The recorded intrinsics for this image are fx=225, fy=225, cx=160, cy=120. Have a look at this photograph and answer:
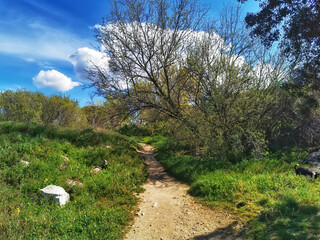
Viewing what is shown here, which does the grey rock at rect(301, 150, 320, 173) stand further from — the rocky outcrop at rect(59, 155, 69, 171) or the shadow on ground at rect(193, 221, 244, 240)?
the rocky outcrop at rect(59, 155, 69, 171)

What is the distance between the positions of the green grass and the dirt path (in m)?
0.37

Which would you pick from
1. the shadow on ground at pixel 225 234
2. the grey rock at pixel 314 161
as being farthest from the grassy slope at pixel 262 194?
the grey rock at pixel 314 161

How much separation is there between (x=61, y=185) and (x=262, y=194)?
17.6ft

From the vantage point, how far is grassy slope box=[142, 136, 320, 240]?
4238mm

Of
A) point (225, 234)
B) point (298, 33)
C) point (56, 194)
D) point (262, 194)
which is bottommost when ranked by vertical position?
point (225, 234)

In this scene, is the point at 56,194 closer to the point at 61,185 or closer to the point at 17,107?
the point at 61,185

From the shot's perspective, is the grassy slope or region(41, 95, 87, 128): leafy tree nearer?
the grassy slope

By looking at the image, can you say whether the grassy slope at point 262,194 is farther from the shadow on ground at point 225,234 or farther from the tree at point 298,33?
the tree at point 298,33

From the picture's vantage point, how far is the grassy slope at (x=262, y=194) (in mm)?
4238

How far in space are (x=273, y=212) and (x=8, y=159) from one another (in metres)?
7.57

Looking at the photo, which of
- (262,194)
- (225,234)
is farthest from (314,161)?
(225,234)

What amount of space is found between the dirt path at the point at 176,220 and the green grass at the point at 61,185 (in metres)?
0.37

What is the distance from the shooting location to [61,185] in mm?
6230

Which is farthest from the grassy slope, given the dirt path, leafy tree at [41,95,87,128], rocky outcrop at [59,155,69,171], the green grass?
leafy tree at [41,95,87,128]
